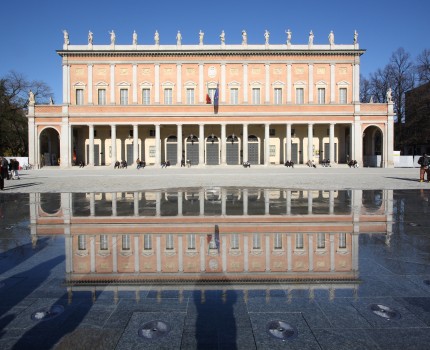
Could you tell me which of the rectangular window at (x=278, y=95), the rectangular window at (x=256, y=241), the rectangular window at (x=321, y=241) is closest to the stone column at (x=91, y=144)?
the rectangular window at (x=278, y=95)

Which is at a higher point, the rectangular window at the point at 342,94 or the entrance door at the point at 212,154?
the rectangular window at the point at 342,94

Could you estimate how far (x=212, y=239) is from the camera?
20.4ft

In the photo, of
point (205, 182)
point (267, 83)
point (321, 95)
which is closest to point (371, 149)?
point (321, 95)

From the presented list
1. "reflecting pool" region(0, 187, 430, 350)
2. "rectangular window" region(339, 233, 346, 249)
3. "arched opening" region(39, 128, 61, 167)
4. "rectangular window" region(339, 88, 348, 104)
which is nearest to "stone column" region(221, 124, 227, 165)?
"rectangular window" region(339, 88, 348, 104)

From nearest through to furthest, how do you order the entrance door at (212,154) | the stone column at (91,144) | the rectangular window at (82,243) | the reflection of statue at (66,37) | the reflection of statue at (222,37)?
the rectangular window at (82,243) → the stone column at (91,144) → the reflection of statue at (66,37) → the reflection of statue at (222,37) → the entrance door at (212,154)

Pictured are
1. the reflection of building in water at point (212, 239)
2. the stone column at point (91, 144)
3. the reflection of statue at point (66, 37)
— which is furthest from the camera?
the reflection of statue at point (66, 37)

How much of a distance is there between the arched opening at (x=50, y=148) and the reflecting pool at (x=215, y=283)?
1713 inches

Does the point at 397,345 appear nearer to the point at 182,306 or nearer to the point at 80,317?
the point at 182,306

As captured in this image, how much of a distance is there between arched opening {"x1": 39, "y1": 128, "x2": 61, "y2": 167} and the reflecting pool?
143ft

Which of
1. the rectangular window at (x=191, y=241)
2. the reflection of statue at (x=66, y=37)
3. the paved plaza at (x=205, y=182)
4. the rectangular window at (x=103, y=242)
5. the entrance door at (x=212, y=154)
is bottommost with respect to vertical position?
the rectangular window at (x=103, y=242)

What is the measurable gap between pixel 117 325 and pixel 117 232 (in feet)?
12.3

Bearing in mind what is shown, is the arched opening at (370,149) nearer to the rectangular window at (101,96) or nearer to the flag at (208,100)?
the flag at (208,100)

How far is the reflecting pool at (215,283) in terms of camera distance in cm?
309

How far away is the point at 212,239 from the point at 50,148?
162ft
